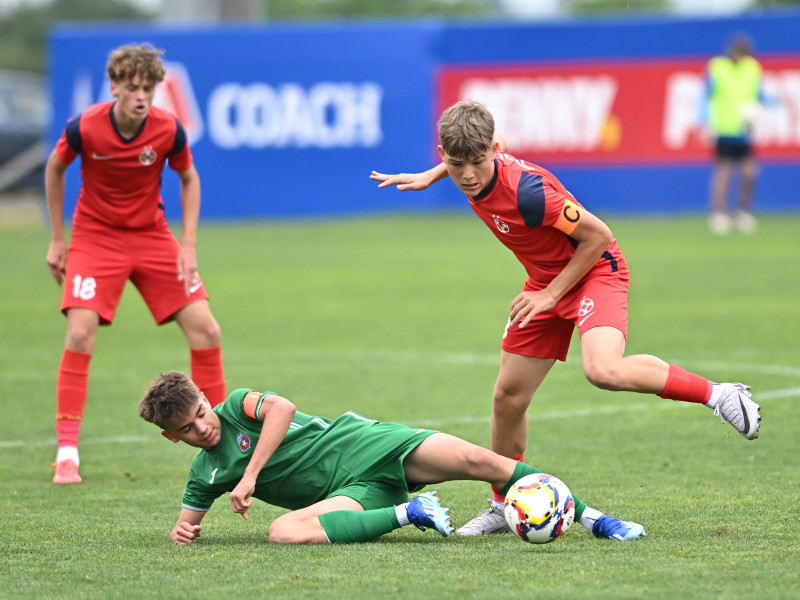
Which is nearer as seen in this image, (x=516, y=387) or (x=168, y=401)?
(x=168, y=401)

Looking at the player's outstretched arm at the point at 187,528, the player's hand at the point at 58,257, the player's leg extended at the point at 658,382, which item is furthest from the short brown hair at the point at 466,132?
the player's hand at the point at 58,257

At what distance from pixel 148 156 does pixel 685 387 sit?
11.5 ft

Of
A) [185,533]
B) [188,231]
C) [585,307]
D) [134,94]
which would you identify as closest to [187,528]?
[185,533]

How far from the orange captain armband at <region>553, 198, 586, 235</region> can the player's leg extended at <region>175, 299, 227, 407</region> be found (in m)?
2.58

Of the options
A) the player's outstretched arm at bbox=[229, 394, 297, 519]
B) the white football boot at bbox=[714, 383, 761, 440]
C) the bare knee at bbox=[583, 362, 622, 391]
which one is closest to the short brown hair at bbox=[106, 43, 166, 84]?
the player's outstretched arm at bbox=[229, 394, 297, 519]

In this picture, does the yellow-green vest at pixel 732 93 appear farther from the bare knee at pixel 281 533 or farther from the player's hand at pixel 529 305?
the bare knee at pixel 281 533

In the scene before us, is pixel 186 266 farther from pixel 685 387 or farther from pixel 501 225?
pixel 685 387

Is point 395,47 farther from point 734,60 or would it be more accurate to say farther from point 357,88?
point 734,60

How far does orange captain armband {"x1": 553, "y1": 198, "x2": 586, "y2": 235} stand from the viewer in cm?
576

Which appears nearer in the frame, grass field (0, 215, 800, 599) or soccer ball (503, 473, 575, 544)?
grass field (0, 215, 800, 599)

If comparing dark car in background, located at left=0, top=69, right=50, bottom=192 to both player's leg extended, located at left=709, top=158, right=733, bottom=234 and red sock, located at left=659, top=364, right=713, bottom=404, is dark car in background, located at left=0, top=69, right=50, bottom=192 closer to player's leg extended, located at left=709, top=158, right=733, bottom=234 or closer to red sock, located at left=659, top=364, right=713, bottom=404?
player's leg extended, located at left=709, top=158, right=733, bottom=234

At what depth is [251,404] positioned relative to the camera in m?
5.65

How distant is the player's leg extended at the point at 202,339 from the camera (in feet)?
25.0

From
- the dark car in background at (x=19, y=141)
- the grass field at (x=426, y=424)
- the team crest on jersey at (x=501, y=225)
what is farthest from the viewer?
the dark car in background at (x=19, y=141)
